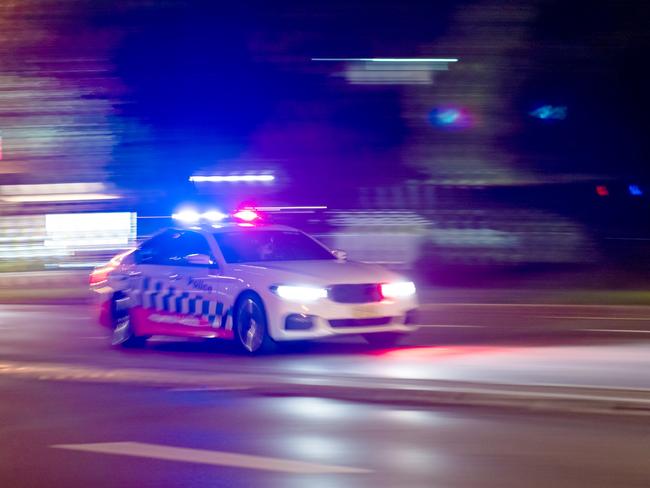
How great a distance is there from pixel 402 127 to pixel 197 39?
185 inches

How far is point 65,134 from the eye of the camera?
90.1 ft

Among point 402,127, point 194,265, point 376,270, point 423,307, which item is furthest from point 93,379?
→ point 402,127

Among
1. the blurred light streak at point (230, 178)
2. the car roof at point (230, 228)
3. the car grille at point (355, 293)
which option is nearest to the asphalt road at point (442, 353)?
the car grille at point (355, 293)

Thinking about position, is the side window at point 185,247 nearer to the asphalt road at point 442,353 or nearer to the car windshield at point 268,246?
the car windshield at point 268,246

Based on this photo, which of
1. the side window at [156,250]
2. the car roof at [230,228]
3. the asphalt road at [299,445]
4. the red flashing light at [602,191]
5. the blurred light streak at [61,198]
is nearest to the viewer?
the asphalt road at [299,445]

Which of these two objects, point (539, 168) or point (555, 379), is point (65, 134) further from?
point (555, 379)

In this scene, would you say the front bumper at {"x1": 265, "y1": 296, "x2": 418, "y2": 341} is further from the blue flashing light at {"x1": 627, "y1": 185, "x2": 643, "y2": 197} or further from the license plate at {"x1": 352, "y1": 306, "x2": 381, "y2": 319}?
the blue flashing light at {"x1": 627, "y1": 185, "x2": 643, "y2": 197}

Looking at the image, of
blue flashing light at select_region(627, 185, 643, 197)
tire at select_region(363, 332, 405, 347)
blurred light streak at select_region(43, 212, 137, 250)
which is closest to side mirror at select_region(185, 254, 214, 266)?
tire at select_region(363, 332, 405, 347)

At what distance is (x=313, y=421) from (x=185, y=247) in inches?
227

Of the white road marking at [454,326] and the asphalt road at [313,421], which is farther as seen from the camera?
the white road marking at [454,326]

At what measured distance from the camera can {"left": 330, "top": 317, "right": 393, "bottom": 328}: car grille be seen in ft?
43.8

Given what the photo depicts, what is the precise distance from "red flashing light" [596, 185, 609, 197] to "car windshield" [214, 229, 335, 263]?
13178mm

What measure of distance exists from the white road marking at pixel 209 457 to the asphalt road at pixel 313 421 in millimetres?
18

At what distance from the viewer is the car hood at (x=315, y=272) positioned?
43.9 ft
